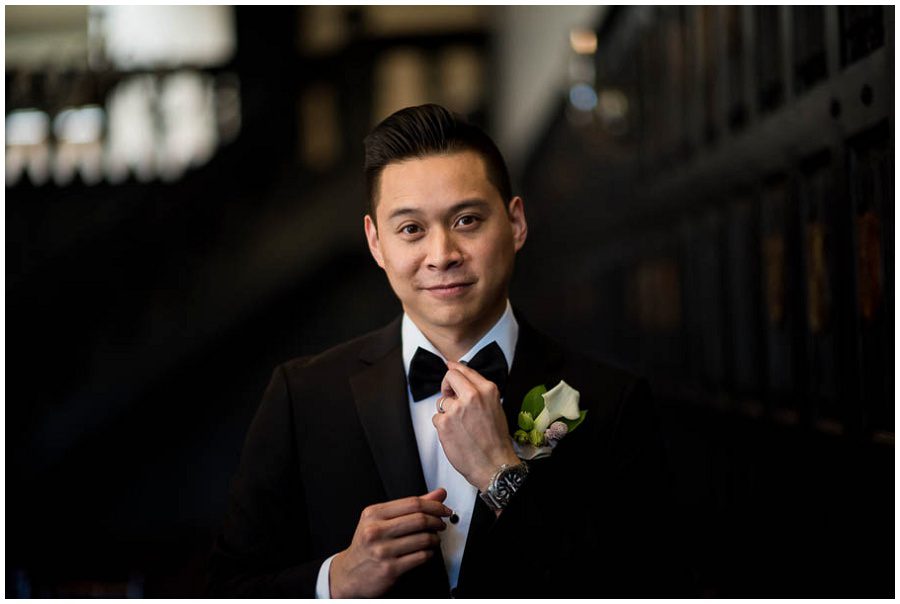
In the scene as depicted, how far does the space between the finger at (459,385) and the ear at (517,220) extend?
25cm

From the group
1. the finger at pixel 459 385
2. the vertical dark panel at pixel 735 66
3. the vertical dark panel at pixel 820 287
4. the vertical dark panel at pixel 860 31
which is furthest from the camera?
the vertical dark panel at pixel 735 66

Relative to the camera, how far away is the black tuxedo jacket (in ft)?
4.67

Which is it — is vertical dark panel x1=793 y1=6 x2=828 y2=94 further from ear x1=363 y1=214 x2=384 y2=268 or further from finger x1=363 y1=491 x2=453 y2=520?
finger x1=363 y1=491 x2=453 y2=520

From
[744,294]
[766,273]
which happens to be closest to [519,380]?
[766,273]

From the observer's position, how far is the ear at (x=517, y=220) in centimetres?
149

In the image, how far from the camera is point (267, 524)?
151cm

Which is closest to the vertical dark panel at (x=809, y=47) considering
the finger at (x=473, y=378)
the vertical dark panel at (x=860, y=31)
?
the vertical dark panel at (x=860, y=31)

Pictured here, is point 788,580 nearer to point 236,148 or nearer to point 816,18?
point 816,18

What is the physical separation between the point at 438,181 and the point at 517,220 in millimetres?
153

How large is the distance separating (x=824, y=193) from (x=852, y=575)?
45.1 inches

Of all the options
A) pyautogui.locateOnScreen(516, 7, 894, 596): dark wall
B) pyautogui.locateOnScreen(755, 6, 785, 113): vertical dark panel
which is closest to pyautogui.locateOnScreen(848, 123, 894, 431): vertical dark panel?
pyautogui.locateOnScreen(516, 7, 894, 596): dark wall

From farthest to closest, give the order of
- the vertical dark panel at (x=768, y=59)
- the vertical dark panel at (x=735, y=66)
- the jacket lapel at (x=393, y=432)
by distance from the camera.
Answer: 1. the vertical dark panel at (x=735, y=66)
2. the vertical dark panel at (x=768, y=59)
3. the jacket lapel at (x=393, y=432)

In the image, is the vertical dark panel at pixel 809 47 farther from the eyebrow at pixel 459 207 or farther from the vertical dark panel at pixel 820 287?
the eyebrow at pixel 459 207

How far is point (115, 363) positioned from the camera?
5.58 m
